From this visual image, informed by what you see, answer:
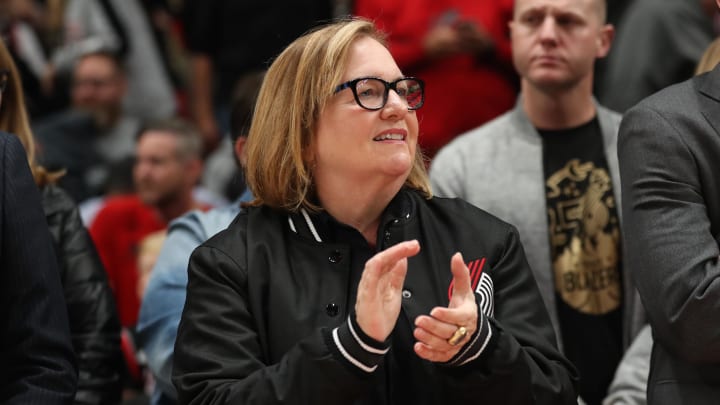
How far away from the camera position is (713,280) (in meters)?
2.44

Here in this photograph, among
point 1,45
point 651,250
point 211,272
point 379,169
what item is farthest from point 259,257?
point 1,45

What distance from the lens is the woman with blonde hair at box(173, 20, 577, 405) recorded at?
2264 millimetres

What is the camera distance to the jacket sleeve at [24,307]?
253cm

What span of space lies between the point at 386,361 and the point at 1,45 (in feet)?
4.79

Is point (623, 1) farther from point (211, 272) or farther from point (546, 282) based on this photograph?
point (211, 272)

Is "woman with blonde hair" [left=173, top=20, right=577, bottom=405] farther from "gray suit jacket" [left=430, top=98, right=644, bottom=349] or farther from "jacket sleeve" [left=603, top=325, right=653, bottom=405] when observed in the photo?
"gray suit jacket" [left=430, top=98, right=644, bottom=349]

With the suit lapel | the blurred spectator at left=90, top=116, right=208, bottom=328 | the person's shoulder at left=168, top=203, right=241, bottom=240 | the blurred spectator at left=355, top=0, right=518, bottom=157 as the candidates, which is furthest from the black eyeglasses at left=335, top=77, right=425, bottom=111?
the blurred spectator at left=90, top=116, right=208, bottom=328

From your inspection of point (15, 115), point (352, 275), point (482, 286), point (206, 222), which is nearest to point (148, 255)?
point (206, 222)

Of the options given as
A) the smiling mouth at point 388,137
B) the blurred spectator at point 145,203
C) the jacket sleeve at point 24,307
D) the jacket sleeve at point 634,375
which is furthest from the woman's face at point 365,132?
the blurred spectator at point 145,203

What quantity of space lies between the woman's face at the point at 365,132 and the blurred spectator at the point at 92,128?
380 cm

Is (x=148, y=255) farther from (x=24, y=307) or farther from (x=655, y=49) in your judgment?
(x=655, y=49)

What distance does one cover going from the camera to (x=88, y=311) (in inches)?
126

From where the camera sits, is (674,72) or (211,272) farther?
(674,72)

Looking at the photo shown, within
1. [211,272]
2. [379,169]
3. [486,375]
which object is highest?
[379,169]
